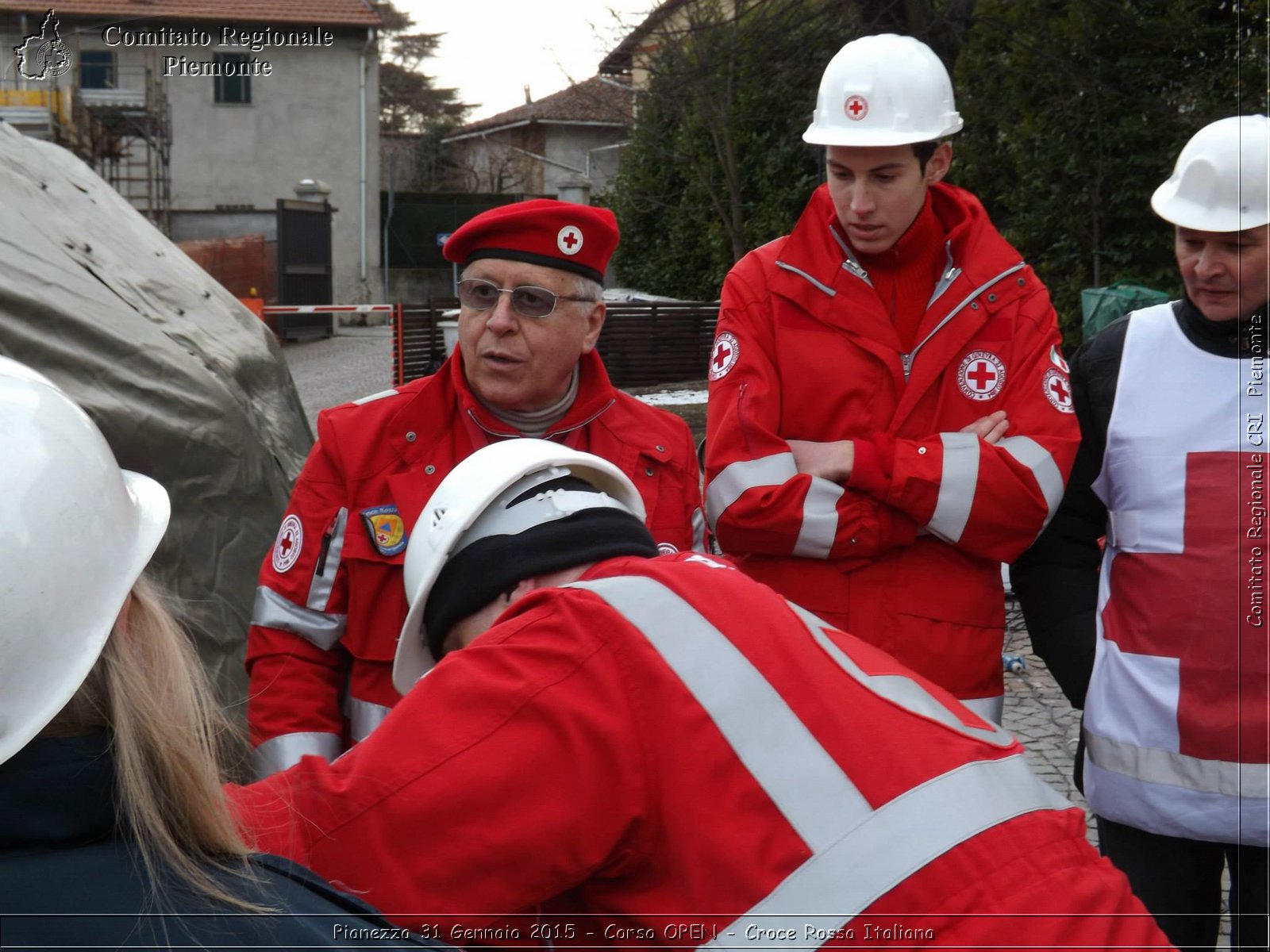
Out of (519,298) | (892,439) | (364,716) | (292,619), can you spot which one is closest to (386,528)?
(292,619)

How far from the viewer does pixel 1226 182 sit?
2777 millimetres

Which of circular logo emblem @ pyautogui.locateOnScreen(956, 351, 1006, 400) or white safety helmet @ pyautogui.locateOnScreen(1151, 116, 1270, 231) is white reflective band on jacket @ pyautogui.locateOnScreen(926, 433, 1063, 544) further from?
white safety helmet @ pyautogui.locateOnScreen(1151, 116, 1270, 231)

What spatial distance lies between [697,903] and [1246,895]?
1.81 m

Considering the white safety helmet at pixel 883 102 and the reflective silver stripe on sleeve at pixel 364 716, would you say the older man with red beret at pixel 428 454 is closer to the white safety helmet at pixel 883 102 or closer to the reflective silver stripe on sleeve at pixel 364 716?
the reflective silver stripe on sleeve at pixel 364 716

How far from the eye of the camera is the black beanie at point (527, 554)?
1.78 meters

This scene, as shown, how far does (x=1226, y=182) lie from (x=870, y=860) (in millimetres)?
1959

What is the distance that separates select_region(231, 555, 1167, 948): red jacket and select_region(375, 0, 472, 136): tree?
1644 inches

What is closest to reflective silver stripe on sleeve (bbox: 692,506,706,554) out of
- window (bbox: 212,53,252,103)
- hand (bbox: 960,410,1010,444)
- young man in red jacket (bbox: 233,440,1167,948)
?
hand (bbox: 960,410,1010,444)

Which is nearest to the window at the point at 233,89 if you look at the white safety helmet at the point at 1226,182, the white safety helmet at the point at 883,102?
the white safety helmet at the point at 883,102

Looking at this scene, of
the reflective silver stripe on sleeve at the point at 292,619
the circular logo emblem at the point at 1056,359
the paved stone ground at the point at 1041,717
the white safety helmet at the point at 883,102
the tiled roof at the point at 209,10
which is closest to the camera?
the reflective silver stripe on sleeve at the point at 292,619

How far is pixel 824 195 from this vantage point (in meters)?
3.22

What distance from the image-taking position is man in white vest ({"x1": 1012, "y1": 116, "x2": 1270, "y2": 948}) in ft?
8.72

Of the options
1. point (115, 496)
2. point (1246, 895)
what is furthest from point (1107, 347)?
point (115, 496)

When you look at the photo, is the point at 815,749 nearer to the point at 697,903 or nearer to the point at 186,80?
the point at 697,903
